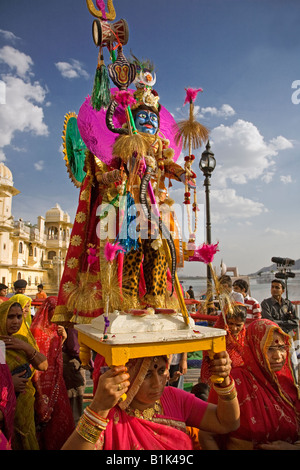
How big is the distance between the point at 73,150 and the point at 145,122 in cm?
130

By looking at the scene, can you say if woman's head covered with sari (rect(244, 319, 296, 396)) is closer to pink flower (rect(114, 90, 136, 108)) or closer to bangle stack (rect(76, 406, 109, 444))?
bangle stack (rect(76, 406, 109, 444))

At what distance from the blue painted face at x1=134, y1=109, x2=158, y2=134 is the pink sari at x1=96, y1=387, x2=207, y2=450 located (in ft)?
7.95

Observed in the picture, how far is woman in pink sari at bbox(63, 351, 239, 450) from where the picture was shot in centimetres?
137

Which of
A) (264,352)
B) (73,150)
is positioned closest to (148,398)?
(264,352)

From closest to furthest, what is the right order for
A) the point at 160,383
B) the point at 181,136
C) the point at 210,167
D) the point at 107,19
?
the point at 160,383 < the point at 107,19 < the point at 181,136 < the point at 210,167

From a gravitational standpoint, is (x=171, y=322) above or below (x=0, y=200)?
below

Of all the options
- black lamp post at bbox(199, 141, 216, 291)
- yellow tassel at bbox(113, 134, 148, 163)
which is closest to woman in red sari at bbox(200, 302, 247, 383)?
yellow tassel at bbox(113, 134, 148, 163)

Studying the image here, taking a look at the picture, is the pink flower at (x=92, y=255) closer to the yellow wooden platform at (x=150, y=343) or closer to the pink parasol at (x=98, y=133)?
the pink parasol at (x=98, y=133)

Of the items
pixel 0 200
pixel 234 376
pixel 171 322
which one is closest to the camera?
pixel 171 322

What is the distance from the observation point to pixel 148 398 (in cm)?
162

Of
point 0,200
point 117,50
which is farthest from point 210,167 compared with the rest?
point 0,200

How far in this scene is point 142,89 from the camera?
3254 mm
